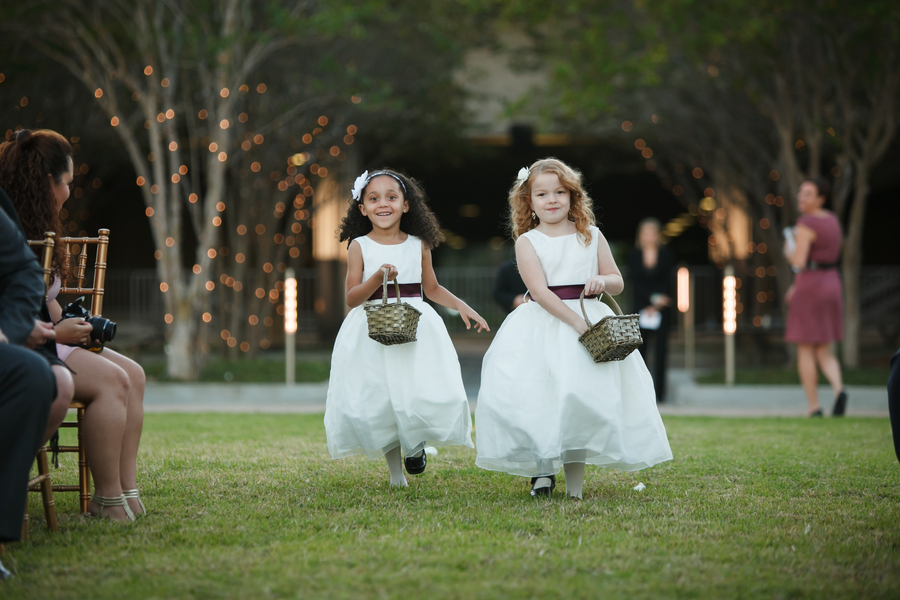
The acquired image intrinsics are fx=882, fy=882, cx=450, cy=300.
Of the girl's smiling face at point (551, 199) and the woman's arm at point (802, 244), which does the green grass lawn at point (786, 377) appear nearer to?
the woman's arm at point (802, 244)

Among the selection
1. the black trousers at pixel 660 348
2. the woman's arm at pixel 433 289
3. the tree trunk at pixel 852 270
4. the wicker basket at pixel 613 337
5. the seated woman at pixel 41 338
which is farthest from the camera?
the tree trunk at pixel 852 270

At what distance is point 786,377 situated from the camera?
11477 millimetres

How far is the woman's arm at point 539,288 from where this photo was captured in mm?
4277

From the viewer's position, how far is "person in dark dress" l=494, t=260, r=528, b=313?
829 cm

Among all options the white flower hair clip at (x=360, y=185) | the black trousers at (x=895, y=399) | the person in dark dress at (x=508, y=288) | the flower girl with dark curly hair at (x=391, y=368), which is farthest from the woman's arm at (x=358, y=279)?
the person in dark dress at (x=508, y=288)

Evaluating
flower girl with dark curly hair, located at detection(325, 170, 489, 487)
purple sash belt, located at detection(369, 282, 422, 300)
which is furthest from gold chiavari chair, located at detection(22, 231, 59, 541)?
purple sash belt, located at detection(369, 282, 422, 300)

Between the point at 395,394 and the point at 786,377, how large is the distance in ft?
27.5

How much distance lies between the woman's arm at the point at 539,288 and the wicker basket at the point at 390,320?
587mm

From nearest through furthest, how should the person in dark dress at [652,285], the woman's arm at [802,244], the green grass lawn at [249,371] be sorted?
1. the woman's arm at [802,244]
2. the person in dark dress at [652,285]
3. the green grass lawn at [249,371]

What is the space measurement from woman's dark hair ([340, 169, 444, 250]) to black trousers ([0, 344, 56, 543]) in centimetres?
220

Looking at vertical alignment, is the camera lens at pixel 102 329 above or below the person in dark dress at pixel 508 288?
below

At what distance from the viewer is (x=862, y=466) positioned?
16.9 ft

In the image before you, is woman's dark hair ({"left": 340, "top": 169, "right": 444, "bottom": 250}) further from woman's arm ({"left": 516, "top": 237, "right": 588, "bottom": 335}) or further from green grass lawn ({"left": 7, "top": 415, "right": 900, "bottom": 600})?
green grass lawn ({"left": 7, "top": 415, "right": 900, "bottom": 600})

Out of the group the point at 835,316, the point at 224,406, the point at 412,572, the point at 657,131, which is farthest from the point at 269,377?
the point at 412,572
